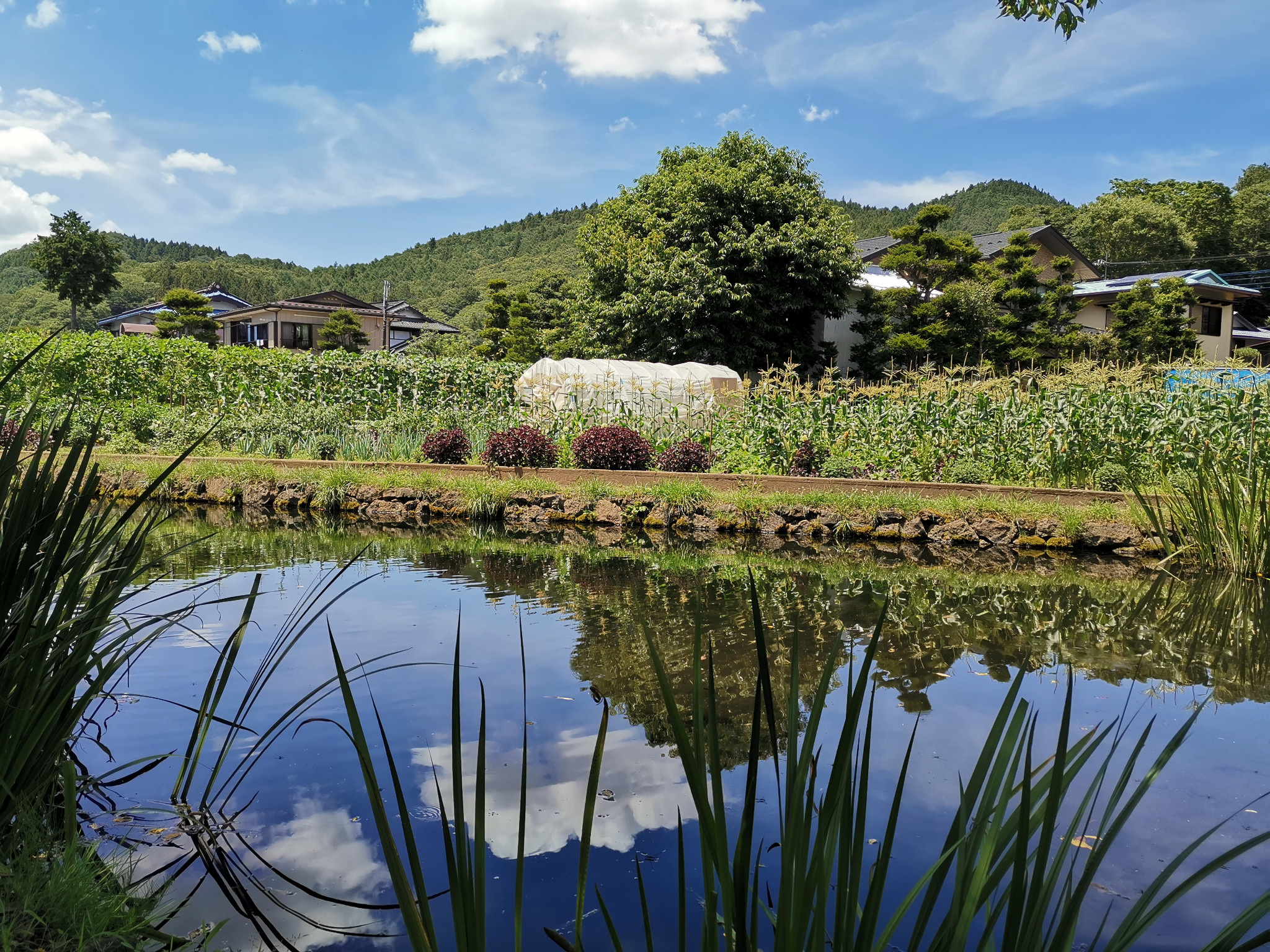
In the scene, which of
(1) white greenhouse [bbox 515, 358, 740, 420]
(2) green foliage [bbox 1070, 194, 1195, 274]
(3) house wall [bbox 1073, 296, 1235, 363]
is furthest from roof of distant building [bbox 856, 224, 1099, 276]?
(1) white greenhouse [bbox 515, 358, 740, 420]

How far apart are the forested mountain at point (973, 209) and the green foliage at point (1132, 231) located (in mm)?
9286

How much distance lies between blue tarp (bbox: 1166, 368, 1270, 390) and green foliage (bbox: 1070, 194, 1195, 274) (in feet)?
138

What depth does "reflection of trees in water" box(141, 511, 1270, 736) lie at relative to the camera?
4711 millimetres

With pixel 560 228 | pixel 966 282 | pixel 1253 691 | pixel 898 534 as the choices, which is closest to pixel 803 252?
pixel 966 282

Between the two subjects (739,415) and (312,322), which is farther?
(312,322)

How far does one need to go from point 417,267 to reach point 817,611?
7875 cm

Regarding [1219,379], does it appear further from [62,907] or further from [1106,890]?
[62,907]

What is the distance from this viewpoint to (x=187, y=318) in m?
45.1

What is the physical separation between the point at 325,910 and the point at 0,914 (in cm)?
83

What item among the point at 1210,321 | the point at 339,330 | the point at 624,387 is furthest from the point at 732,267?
the point at 339,330

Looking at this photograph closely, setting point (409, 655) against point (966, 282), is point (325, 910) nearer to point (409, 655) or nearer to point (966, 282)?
point (409, 655)

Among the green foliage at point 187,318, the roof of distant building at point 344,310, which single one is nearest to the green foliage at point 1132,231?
the roof of distant building at point 344,310

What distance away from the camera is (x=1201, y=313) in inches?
1516

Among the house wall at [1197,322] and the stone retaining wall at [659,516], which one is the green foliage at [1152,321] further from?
the stone retaining wall at [659,516]
